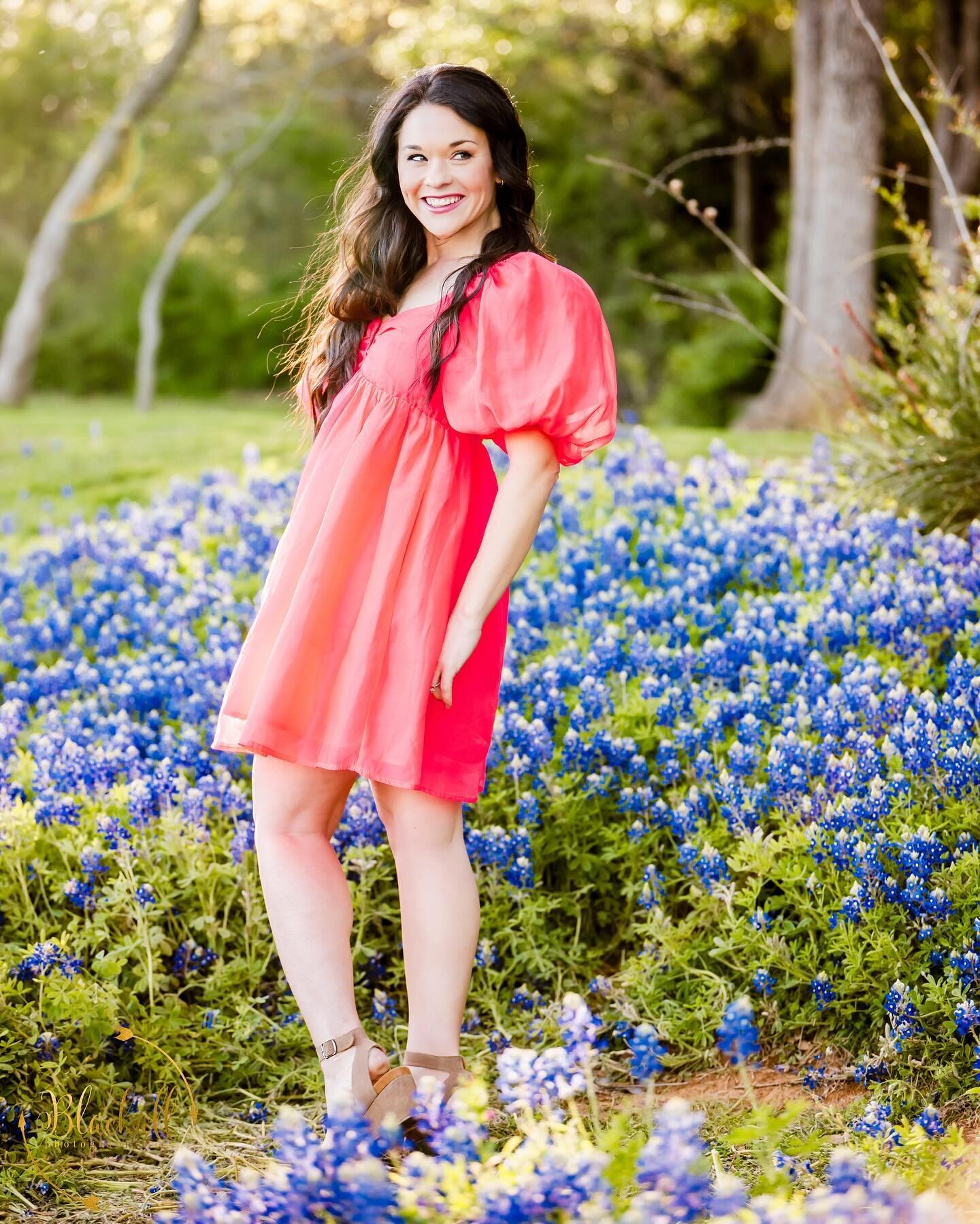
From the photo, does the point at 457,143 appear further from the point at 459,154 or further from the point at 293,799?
the point at 293,799

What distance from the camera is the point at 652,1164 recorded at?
4.70ft

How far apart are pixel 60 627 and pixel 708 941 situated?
2.70 m

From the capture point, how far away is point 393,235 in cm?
276

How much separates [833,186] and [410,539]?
8676 mm

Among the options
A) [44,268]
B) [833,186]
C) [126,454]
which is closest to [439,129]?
[126,454]

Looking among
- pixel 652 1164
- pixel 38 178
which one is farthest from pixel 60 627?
pixel 38 178

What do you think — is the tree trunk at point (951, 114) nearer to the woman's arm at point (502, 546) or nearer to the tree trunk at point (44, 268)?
the tree trunk at point (44, 268)

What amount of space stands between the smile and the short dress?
18 cm

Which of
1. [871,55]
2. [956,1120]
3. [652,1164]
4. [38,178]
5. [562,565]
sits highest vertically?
[38,178]

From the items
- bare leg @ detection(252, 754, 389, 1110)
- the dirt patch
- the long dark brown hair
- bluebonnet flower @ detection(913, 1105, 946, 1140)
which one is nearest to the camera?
bluebonnet flower @ detection(913, 1105, 946, 1140)

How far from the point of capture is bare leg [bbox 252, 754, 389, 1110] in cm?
244

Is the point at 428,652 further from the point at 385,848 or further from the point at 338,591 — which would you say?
the point at 385,848

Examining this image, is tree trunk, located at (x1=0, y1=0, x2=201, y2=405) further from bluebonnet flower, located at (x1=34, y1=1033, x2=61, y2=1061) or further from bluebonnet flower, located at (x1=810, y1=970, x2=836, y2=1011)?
bluebonnet flower, located at (x1=810, y1=970, x2=836, y2=1011)

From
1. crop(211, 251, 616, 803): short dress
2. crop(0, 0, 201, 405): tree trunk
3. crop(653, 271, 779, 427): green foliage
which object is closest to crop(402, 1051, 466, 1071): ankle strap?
crop(211, 251, 616, 803): short dress
